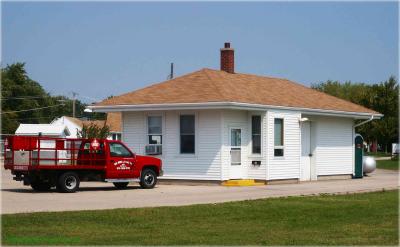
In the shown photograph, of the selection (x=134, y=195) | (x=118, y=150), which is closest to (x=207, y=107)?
(x=118, y=150)

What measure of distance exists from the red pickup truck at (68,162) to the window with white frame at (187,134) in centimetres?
277

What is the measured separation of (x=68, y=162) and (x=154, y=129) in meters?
6.03

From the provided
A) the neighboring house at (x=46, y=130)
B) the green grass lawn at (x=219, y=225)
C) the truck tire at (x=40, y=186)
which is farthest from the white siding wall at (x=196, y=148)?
the neighboring house at (x=46, y=130)

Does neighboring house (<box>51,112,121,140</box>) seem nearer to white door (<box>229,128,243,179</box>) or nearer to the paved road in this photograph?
white door (<box>229,128,243,179</box>)

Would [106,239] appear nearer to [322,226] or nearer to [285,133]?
[322,226]

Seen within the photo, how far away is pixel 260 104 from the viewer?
94.2 feet

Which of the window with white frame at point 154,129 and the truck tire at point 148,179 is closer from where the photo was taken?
the truck tire at point 148,179

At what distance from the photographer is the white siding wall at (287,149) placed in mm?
29125

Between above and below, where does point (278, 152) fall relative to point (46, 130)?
below

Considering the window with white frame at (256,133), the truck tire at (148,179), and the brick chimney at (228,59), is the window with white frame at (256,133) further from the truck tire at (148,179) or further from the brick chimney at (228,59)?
the truck tire at (148,179)

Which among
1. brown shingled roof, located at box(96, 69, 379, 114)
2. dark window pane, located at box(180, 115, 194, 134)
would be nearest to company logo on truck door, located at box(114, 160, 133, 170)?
dark window pane, located at box(180, 115, 194, 134)

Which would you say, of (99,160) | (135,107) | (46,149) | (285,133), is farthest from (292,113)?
(46,149)

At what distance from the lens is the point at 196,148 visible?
28.6 meters

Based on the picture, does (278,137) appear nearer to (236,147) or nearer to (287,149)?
(287,149)
